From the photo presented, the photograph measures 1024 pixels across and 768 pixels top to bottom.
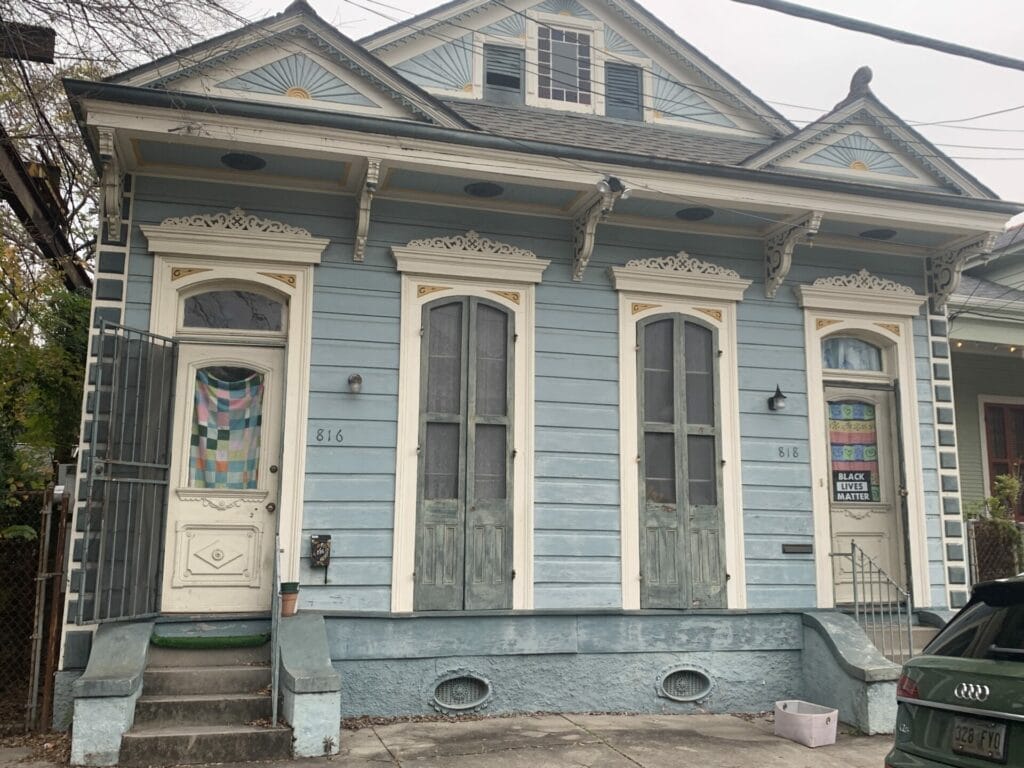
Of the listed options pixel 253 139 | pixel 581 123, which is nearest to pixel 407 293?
pixel 253 139

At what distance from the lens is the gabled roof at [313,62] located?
7.24 m

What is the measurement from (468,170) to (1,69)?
3.46m

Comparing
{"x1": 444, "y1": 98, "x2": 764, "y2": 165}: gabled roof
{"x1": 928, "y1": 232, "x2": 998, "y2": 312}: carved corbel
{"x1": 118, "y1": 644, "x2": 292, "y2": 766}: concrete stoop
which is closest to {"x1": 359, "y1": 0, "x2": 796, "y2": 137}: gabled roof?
{"x1": 444, "y1": 98, "x2": 764, "y2": 165}: gabled roof

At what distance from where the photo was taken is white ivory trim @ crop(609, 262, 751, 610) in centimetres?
810

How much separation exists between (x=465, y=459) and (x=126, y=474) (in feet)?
8.72

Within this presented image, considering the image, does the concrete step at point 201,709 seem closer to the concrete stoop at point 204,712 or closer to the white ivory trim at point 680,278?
the concrete stoop at point 204,712

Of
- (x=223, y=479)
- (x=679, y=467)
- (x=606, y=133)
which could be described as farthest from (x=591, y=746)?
(x=606, y=133)

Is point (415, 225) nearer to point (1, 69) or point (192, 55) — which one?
point (192, 55)

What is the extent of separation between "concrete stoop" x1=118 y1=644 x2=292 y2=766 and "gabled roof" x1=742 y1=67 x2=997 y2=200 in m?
6.92

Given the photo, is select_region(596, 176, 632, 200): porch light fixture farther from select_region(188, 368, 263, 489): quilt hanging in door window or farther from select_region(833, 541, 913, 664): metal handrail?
select_region(833, 541, 913, 664): metal handrail

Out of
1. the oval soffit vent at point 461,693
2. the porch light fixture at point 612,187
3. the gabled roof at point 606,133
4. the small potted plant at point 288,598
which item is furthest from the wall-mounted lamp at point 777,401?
the small potted plant at point 288,598

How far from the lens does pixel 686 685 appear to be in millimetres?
8055

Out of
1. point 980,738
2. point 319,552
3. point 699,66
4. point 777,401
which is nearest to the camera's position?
point 980,738

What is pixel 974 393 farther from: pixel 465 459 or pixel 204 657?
pixel 204 657
